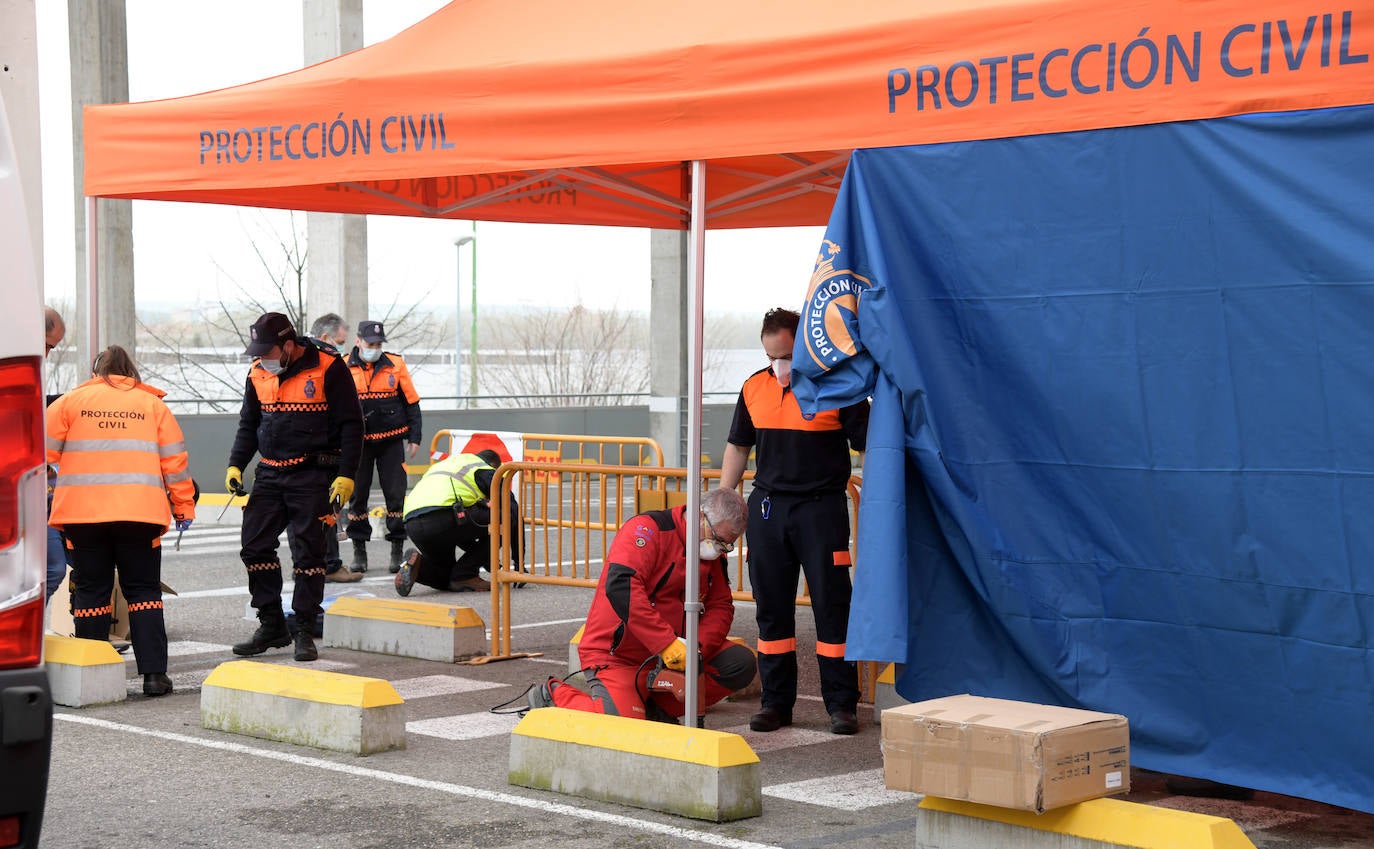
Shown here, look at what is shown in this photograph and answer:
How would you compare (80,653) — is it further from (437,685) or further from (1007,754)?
(1007,754)

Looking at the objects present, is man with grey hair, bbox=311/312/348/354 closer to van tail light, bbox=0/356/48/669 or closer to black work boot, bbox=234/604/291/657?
black work boot, bbox=234/604/291/657

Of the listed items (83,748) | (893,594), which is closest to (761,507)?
(893,594)

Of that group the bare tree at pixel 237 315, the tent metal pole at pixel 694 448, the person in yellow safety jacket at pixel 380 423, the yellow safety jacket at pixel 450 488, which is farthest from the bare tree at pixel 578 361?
the tent metal pole at pixel 694 448

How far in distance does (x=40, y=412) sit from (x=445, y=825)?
8.91 feet

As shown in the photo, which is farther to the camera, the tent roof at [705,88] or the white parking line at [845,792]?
the white parking line at [845,792]

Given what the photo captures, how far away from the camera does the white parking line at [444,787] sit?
5.73 m

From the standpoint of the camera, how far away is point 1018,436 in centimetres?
619

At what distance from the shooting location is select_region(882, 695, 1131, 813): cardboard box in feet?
16.3

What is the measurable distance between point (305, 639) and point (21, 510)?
5.91m

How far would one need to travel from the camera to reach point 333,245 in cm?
2058

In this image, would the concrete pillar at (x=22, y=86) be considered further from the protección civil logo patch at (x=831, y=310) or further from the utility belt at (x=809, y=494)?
the protección civil logo patch at (x=831, y=310)

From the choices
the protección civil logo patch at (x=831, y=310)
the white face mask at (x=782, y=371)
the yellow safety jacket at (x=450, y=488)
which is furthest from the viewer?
the yellow safety jacket at (x=450, y=488)

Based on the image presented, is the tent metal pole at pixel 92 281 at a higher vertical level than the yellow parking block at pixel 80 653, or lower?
higher

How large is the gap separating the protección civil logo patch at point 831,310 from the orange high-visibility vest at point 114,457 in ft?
12.0
